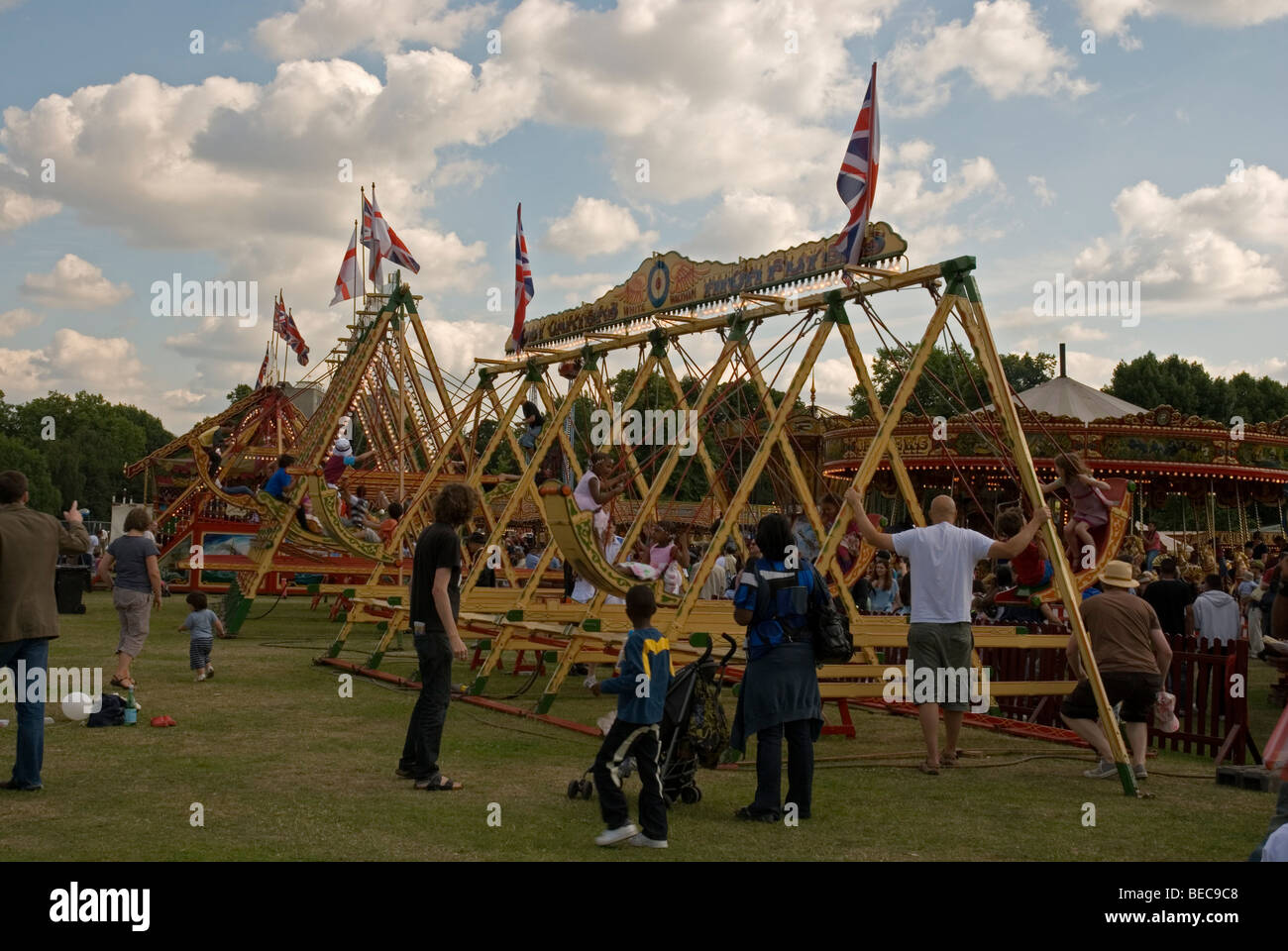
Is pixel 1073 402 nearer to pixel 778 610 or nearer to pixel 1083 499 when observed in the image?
pixel 1083 499

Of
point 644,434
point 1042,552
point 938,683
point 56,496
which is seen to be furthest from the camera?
point 56,496

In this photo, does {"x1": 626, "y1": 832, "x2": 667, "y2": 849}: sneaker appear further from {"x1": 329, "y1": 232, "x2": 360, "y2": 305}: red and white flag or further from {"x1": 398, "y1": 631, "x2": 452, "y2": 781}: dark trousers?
{"x1": 329, "y1": 232, "x2": 360, "y2": 305}: red and white flag

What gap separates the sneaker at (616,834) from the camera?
664 cm

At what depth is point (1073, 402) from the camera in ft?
123

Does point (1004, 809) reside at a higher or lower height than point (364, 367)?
lower

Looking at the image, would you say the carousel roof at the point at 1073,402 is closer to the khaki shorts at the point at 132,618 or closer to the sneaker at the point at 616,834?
the khaki shorts at the point at 132,618

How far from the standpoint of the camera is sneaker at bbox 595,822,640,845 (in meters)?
6.64

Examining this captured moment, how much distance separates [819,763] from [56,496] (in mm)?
87882

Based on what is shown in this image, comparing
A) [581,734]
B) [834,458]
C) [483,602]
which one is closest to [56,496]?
[834,458]

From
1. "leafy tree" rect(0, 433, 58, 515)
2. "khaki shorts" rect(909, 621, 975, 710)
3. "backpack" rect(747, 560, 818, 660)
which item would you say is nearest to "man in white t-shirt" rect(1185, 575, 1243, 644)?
"khaki shorts" rect(909, 621, 975, 710)

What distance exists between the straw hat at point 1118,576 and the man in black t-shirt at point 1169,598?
17.4ft

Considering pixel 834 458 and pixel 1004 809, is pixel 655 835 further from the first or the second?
pixel 834 458

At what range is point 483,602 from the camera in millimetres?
16156

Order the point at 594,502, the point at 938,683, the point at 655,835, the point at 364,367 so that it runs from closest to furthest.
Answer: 1. the point at 655,835
2. the point at 938,683
3. the point at 594,502
4. the point at 364,367
